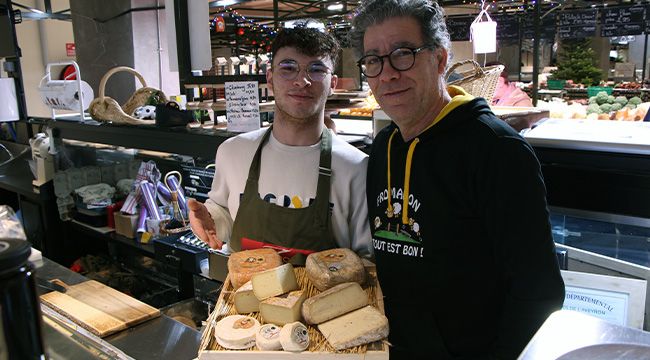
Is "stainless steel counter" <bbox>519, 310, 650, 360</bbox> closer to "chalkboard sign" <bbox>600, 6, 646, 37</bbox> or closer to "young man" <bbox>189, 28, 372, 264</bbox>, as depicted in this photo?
"young man" <bbox>189, 28, 372, 264</bbox>

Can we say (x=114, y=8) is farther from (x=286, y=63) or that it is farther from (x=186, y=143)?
(x=286, y=63)

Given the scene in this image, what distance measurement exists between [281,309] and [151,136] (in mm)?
2234

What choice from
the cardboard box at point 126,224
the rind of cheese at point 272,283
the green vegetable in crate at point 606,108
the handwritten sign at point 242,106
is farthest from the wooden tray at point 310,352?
the green vegetable in crate at point 606,108

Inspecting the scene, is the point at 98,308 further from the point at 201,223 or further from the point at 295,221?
the point at 295,221

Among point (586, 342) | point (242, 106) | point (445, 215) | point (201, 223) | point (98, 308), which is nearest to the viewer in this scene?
point (586, 342)

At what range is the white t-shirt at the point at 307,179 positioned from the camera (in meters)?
1.76

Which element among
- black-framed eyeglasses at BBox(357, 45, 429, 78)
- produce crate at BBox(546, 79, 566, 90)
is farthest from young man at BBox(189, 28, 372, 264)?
produce crate at BBox(546, 79, 566, 90)

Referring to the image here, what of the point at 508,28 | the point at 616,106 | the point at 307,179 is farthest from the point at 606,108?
the point at 508,28

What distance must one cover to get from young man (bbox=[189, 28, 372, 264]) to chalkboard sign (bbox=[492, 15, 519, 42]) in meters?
6.66

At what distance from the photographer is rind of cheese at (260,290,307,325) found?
1.14 m

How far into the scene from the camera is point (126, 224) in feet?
11.5

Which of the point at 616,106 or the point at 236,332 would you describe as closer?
the point at 236,332

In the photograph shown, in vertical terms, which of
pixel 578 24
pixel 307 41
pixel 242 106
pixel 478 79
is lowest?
pixel 242 106

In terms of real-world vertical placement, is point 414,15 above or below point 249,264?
above
